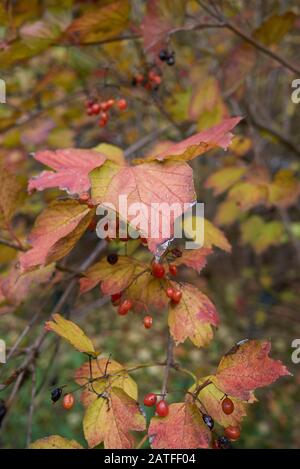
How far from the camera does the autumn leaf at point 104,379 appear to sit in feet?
3.21

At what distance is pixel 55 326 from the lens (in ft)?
3.01

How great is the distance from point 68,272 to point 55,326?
0.42 metres

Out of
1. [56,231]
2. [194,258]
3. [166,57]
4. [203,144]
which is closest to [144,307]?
[194,258]

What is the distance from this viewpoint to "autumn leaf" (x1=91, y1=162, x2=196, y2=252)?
30.4 inches

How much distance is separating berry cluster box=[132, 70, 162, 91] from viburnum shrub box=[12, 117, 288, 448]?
742 mm

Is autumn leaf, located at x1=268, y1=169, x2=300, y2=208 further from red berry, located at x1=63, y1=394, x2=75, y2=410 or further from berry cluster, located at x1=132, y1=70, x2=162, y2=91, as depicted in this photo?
red berry, located at x1=63, y1=394, x2=75, y2=410

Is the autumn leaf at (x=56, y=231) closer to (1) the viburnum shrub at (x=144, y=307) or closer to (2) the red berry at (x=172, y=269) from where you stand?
(1) the viburnum shrub at (x=144, y=307)

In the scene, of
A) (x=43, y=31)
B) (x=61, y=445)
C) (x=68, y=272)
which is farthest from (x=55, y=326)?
(x=43, y=31)

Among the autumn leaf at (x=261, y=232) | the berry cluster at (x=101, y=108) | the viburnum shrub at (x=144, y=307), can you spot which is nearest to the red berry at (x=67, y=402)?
the viburnum shrub at (x=144, y=307)

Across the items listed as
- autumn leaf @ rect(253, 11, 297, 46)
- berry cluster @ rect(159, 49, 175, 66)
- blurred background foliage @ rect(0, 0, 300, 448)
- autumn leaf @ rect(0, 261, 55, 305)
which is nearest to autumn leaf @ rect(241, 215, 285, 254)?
blurred background foliage @ rect(0, 0, 300, 448)

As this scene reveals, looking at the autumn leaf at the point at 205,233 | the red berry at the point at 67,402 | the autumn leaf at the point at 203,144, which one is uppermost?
the autumn leaf at the point at 203,144

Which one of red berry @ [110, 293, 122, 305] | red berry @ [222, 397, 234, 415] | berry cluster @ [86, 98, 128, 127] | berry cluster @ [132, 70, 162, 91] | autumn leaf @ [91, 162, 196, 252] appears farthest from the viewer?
berry cluster @ [132, 70, 162, 91]

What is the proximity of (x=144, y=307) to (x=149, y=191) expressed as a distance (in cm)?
32
